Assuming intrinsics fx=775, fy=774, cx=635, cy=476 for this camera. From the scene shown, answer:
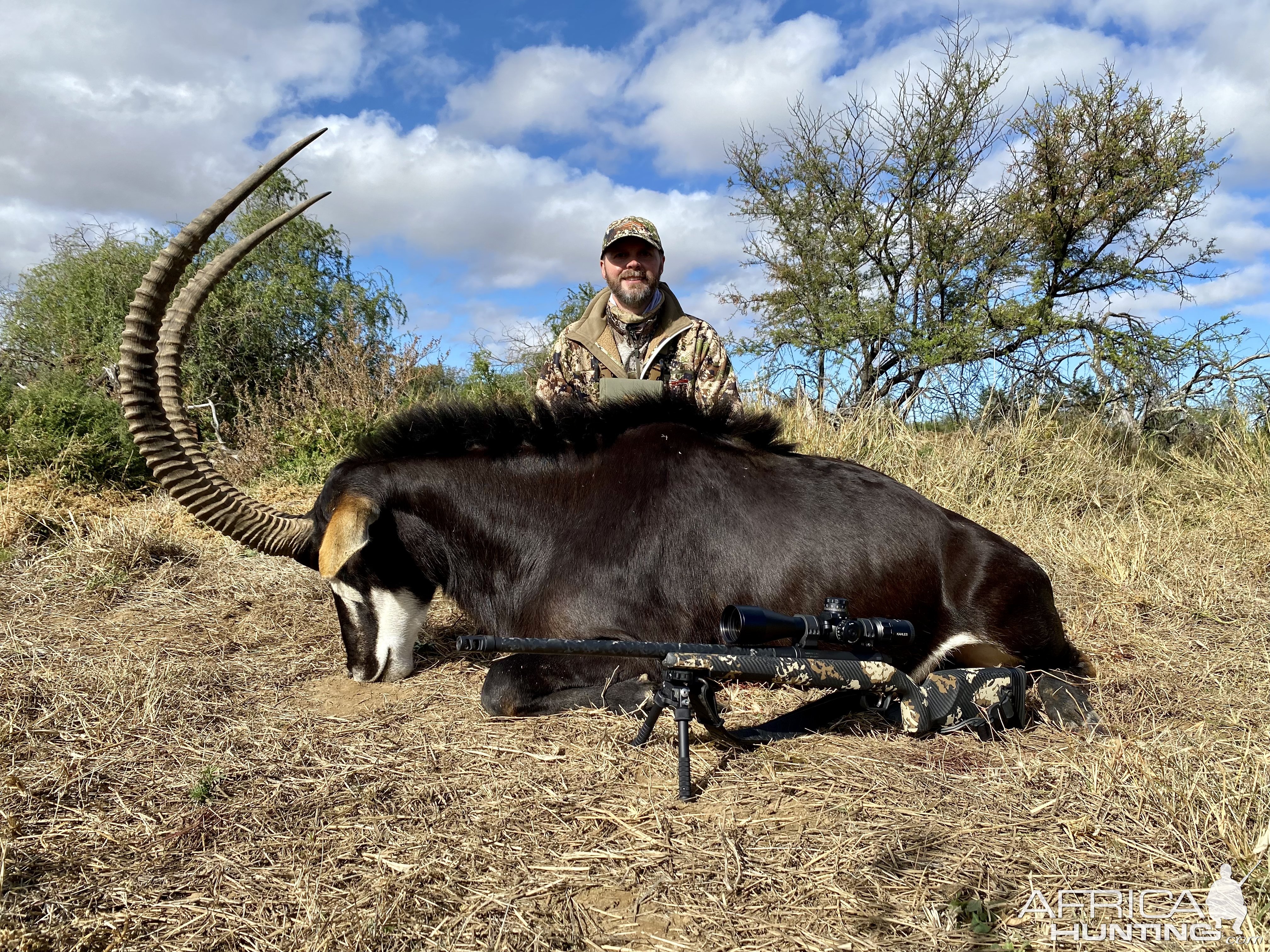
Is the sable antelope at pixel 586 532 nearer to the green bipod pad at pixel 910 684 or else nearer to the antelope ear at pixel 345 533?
the antelope ear at pixel 345 533

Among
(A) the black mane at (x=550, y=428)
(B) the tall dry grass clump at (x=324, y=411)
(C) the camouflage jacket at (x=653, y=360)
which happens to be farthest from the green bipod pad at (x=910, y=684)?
(B) the tall dry grass clump at (x=324, y=411)

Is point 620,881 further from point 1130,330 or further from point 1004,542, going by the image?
point 1130,330

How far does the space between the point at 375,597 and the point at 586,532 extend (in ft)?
3.82

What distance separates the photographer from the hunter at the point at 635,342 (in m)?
5.70

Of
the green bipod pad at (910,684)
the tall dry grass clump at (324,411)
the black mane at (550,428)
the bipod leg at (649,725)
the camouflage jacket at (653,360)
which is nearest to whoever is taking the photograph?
the green bipod pad at (910,684)

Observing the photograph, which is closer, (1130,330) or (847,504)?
(847,504)

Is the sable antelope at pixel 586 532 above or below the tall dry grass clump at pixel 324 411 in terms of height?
below

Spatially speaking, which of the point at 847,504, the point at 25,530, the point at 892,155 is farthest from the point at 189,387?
the point at 892,155

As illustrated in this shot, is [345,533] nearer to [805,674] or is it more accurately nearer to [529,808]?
[529,808]

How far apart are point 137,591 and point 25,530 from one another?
6.29ft

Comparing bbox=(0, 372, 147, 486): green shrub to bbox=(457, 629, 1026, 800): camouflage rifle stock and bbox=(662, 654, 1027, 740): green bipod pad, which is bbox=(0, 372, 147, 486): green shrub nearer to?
bbox=(457, 629, 1026, 800): camouflage rifle stock

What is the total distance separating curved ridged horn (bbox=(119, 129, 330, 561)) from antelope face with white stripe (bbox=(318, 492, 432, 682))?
33cm

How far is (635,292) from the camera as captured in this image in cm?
571

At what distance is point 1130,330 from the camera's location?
1031cm
